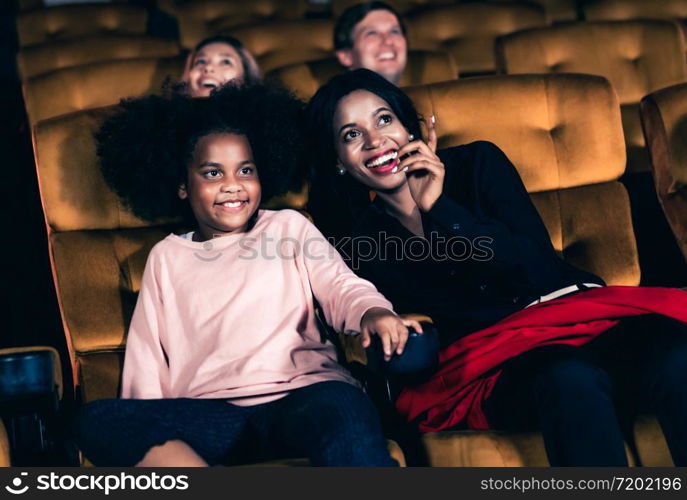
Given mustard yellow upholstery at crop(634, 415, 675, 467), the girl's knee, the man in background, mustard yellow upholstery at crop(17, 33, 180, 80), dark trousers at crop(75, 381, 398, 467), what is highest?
mustard yellow upholstery at crop(17, 33, 180, 80)

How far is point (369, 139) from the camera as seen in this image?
54.6 inches

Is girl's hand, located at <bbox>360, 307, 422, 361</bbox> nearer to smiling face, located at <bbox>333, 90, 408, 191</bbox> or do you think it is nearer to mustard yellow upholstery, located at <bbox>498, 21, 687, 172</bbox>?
smiling face, located at <bbox>333, 90, 408, 191</bbox>

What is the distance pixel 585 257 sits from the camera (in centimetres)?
153

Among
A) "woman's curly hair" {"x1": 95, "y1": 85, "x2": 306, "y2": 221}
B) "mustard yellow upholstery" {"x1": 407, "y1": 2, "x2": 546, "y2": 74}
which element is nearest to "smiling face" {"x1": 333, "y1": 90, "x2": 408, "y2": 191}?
"woman's curly hair" {"x1": 95, "y1": 85, "x2": 306, "y2": 221}

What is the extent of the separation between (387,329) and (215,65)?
1.26 m

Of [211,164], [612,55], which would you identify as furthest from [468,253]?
[612,55]

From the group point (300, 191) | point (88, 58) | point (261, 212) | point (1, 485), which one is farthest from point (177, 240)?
point (88, 58)

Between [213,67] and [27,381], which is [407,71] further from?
[27,381]

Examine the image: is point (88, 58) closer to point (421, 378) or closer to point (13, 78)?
point (13, 78)

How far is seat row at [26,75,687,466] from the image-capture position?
141 cm

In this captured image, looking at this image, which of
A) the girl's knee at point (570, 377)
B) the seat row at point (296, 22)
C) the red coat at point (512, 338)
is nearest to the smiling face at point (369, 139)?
the red coat at point (512, 338)

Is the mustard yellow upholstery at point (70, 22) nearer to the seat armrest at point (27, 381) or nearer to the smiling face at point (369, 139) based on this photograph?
the smiling face at point (369, 139)

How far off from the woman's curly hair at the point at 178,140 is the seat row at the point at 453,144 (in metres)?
0.04

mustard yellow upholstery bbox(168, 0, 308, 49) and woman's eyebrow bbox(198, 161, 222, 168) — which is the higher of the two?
mustard yellow upholstery bbox(168, 0, 308, 49)
